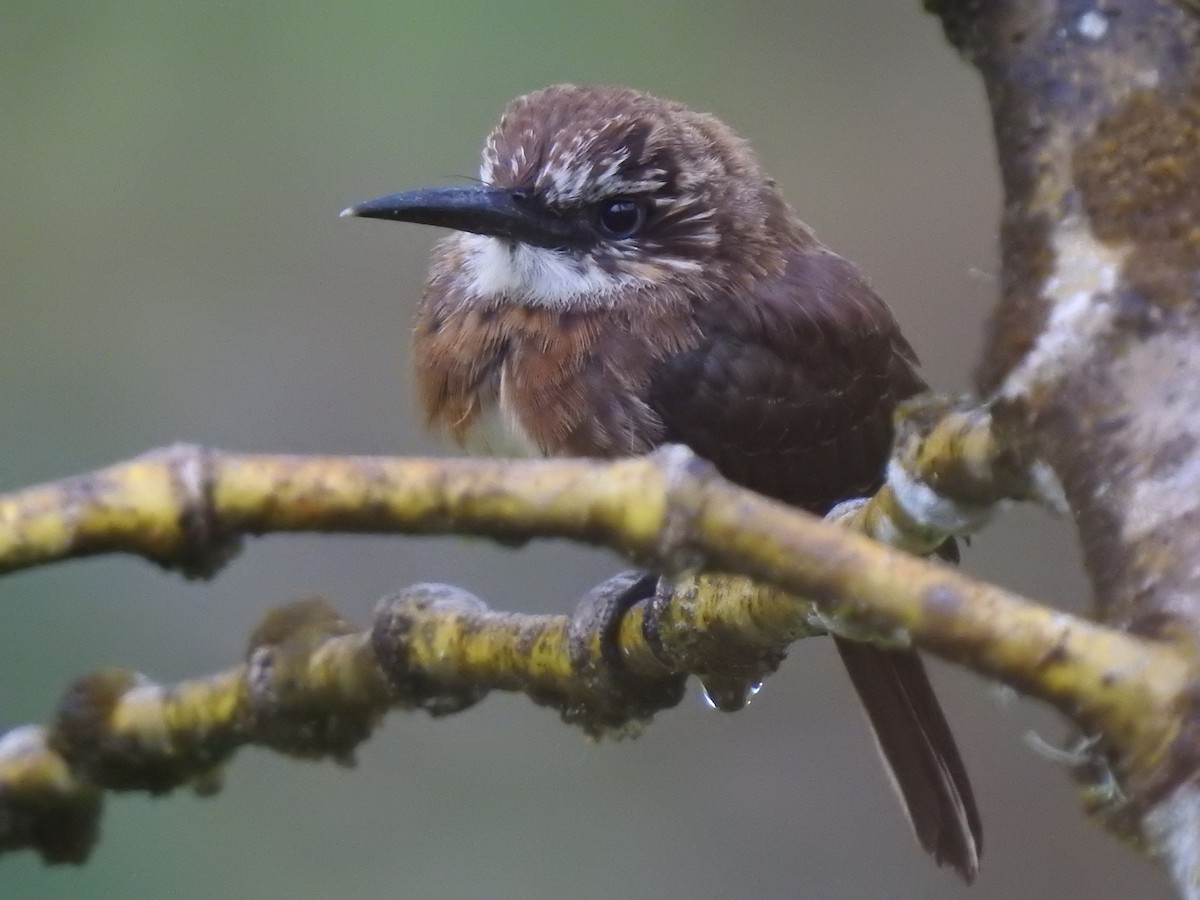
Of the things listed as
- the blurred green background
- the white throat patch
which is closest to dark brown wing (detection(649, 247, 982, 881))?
the white throat patch

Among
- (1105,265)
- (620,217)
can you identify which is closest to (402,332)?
(620,217)

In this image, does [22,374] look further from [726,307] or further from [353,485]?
[353,485]

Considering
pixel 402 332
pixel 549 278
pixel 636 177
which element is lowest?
pixel 402 332

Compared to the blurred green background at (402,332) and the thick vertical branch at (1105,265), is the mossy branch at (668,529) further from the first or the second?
the blurred green background at (402,332)

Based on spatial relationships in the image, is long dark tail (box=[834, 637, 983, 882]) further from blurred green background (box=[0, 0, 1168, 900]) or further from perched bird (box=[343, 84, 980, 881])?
blurred green background (box=[0, 0, 1168, 900])

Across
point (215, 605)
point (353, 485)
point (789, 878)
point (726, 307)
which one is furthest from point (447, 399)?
point (789, 878)

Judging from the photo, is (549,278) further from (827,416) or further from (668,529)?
(668,529)

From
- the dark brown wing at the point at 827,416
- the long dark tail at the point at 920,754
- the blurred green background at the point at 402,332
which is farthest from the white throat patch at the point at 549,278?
the blurred green background at the point at 402,332
